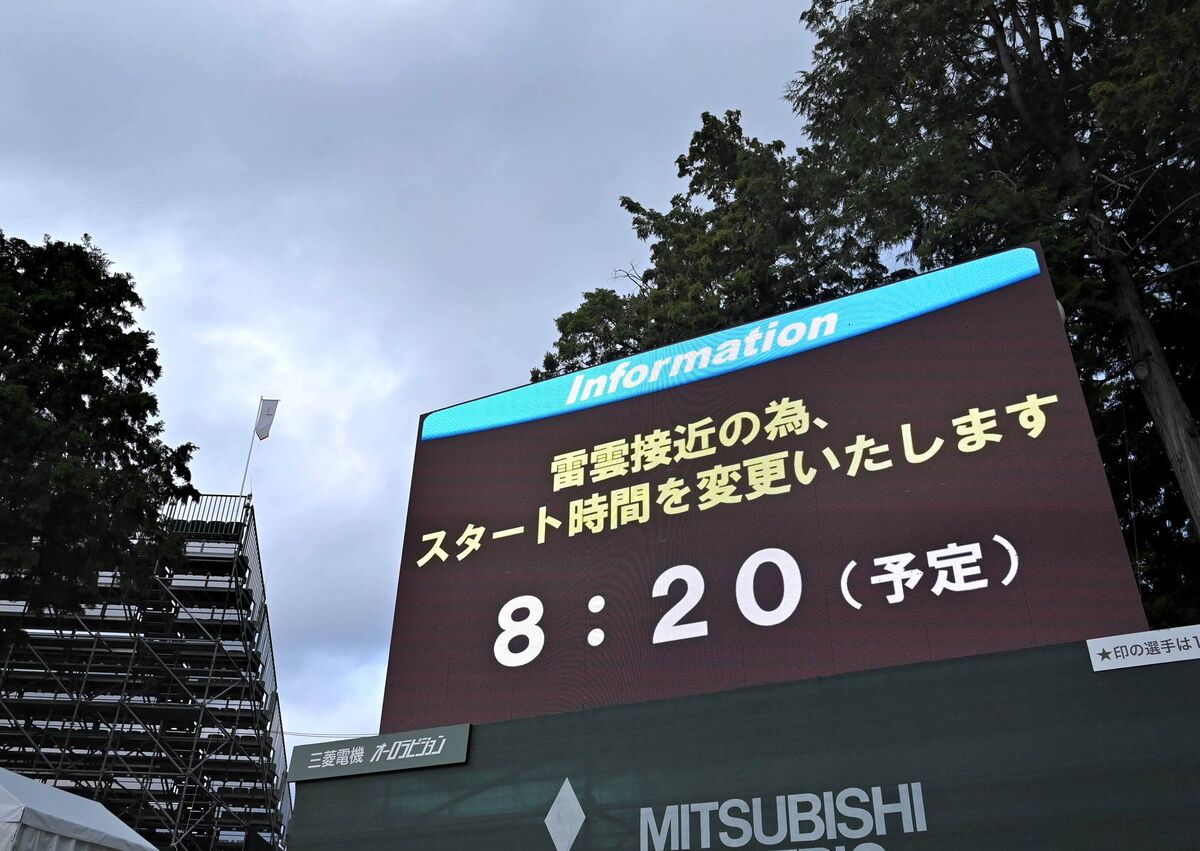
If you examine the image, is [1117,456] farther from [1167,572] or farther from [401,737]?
[401,737]

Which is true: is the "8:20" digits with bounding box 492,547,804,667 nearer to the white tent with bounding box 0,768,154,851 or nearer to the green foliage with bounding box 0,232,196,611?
the white tent with bounding box 0,768,154,851

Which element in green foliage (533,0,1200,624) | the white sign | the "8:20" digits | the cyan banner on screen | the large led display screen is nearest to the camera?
the white sign

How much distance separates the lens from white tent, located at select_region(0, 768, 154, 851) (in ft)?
18.0

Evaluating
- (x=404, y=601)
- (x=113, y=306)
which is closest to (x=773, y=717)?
(x=404, y=601)

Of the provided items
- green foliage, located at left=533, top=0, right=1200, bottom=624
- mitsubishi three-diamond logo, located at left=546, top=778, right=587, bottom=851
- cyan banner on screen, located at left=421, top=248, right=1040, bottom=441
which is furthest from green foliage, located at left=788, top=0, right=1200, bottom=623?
mitsubishi three-diamond logo, located at left=546, top=778, right=587, bottom=851

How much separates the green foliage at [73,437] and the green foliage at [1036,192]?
705cm

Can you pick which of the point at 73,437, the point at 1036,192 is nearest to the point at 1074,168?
the point at 1036,192

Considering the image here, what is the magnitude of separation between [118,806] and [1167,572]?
17.8 metres

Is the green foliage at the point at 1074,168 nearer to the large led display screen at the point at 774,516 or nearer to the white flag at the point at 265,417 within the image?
the large led display screen at the point at 774,516

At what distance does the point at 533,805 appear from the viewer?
468 cm

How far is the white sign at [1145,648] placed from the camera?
359cm

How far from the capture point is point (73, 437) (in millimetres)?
11312

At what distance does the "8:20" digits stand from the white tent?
9.44 ft

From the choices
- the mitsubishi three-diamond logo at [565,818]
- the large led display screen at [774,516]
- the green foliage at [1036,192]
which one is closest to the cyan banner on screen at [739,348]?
the large led display screen at [774,516]
